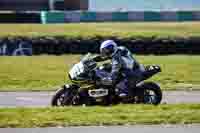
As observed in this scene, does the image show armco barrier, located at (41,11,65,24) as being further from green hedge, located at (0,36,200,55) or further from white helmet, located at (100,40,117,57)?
white helmet, located at (100,40,117,57)

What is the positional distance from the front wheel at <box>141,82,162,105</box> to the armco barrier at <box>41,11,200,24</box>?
35.6 m

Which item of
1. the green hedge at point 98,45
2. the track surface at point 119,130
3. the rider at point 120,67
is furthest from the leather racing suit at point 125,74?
the green hedge at point 98,45

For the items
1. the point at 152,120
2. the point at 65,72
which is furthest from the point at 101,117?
the point at 65,72

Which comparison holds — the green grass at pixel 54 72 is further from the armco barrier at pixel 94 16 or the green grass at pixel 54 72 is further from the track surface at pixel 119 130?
the armco barrier at pixel 94 16

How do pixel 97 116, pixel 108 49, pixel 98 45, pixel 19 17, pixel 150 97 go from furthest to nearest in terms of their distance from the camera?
pixel 19 17 → pixel 98 45 → pixel 150 97 → pixel 108 49 → pixel 97 116

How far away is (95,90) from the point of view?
1326cm

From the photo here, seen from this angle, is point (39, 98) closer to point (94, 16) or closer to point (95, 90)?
point (95, 90)

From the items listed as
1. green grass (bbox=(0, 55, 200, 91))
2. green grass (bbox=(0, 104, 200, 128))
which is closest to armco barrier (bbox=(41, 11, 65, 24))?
green grass (bbox=(0, 55, 200, 91))

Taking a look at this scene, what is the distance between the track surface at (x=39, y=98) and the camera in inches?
602

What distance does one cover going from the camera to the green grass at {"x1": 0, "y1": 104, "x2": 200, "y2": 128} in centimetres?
975

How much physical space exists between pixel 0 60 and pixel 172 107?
606 inches

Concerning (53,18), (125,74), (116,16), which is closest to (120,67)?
(125,74)

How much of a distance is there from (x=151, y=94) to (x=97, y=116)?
3.35m

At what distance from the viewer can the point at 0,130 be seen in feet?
30.6
